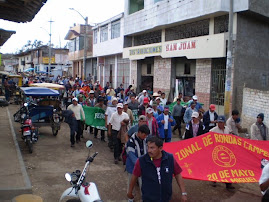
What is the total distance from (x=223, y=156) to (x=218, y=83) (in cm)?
1163

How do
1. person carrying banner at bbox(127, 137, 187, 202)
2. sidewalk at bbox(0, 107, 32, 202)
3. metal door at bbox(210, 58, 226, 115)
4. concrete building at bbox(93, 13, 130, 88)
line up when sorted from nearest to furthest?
person carrying banner at bbox(127, 137, 187, 202), sidewalk at bbox(0, 107, 32, 202), metal door at bbox(210, 58, 226, 115), concrete building at bbox(93, 13, 130, 88)

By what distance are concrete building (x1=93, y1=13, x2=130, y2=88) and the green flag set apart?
57.8 ft

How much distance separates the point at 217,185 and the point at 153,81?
18.1 meters

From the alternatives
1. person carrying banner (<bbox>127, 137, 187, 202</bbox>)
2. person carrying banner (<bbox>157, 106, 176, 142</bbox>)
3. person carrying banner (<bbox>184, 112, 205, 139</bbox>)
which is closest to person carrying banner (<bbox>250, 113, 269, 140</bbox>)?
person carrying banner (<bbox>184, 112, 205, 139</bbox>)

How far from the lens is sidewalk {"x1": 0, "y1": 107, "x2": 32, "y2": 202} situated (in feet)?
19.7

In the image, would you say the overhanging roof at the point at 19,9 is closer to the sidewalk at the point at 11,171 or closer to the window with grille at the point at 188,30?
the sidewalk at the point at 11,171

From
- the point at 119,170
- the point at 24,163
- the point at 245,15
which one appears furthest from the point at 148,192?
the point at 245,15

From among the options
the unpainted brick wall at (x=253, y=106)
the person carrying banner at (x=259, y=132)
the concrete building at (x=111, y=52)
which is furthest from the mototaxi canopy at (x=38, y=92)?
the concrete building at (x=111, y=52)

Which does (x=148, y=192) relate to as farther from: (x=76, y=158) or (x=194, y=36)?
(x=194, y=36)

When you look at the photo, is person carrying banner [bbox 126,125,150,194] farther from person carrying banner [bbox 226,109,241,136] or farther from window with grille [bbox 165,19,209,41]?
window with grille [bbox 165,19,209,41]

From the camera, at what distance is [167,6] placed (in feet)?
68.4

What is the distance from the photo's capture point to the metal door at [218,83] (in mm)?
17391

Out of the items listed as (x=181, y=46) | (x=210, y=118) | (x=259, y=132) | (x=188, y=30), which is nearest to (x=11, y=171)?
(x=210, y=118)

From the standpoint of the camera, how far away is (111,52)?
32.5 m
